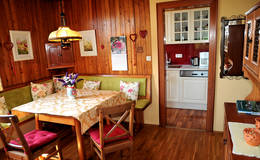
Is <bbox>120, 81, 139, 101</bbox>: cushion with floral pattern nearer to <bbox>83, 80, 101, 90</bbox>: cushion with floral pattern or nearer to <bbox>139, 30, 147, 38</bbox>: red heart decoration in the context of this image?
<bbox>83, 80, 101, 90</bbox>: cushion with floral pattern

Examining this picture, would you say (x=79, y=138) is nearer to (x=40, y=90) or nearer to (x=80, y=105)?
(x=80, y=105)

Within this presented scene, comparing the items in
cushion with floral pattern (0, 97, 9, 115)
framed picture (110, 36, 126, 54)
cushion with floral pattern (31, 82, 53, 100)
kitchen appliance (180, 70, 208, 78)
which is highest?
framed picture (110, 36, 126, 54)

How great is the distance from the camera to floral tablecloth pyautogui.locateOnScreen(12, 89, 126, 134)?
91.6 inches

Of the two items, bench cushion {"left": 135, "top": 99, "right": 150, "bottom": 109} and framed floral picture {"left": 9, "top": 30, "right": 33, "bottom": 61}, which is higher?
framed floral picture {"left": 9, "top": 30, "right": 33, "bottom": 61}

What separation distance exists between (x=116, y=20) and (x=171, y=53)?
6.79 feet

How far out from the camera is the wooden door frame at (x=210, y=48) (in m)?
2.95

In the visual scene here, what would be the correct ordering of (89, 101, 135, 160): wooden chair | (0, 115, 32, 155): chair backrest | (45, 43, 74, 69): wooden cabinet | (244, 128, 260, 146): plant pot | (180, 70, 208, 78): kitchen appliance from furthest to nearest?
(180, 70, 208, 78): kitchen appliance, (45, 43, 74, 69): wooden cabinet, (89, 101, 135, 160): wooden chair, (0, 115, 32, 155): chair backrest, (244, 128, 260, 146): plant pot

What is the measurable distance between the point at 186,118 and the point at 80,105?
7.78 feet

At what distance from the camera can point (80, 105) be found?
2559mm

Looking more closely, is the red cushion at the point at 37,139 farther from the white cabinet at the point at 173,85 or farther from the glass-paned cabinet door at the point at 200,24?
the glass-paned cabinet door at the point at 200,24

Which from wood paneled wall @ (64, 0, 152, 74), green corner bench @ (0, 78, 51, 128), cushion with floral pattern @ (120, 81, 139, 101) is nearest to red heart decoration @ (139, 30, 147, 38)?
wood paneled wall @ (64, 0, 152, 74)

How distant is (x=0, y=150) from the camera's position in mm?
2965

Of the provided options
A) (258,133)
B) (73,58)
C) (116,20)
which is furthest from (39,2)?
(258,133)

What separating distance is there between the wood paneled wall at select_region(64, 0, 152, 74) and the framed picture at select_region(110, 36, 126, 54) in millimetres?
81
